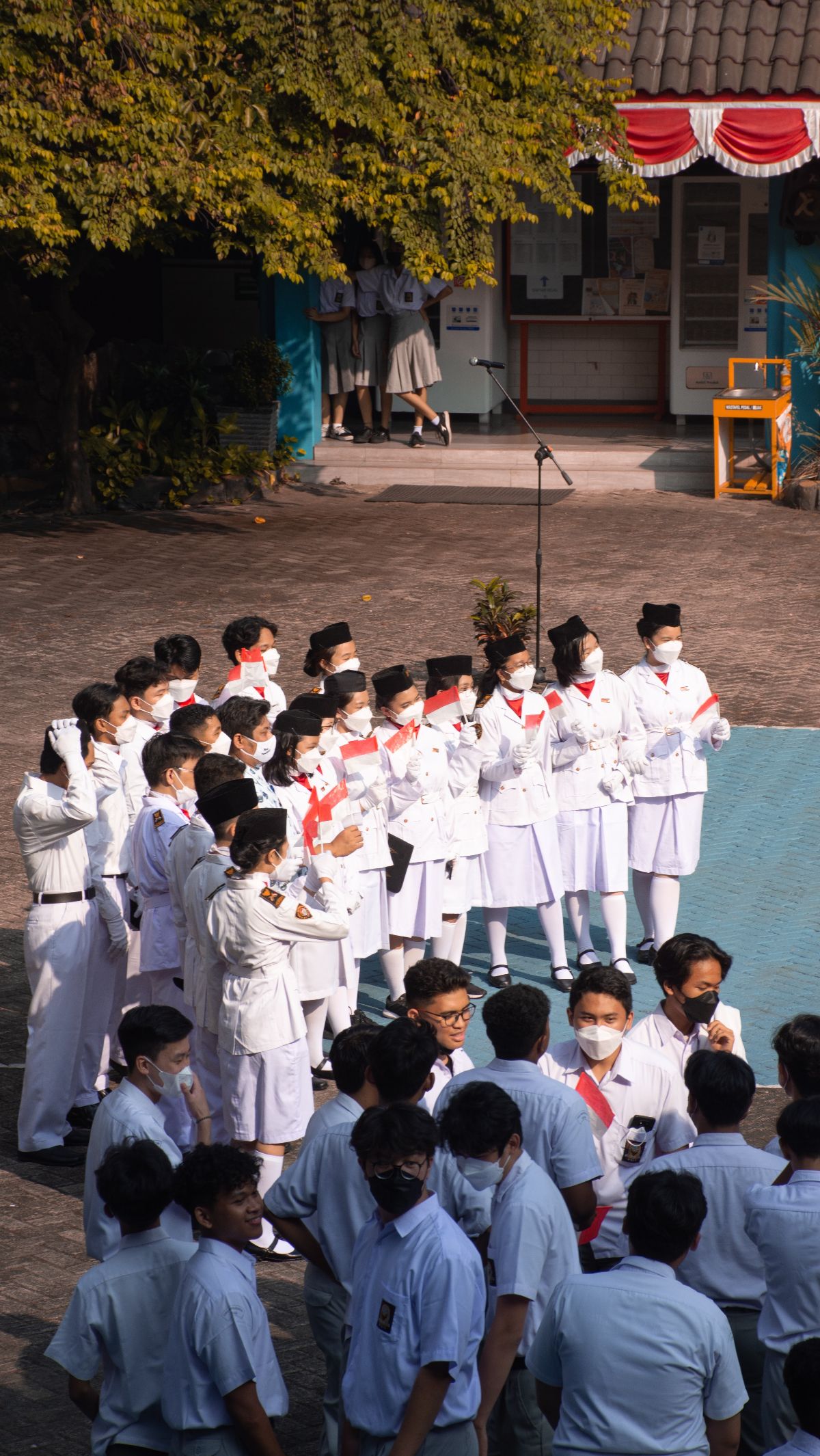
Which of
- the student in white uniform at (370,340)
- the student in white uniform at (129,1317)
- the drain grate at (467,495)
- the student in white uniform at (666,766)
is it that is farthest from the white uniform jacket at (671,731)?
the student in white uniform at (370,340)

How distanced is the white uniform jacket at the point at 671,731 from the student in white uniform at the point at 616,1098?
11.7ft

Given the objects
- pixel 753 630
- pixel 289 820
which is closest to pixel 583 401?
pixel 753 630

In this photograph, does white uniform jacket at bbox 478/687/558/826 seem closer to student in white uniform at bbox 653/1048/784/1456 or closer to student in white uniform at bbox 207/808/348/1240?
student in white uniform at bbox 207/808/348/1240

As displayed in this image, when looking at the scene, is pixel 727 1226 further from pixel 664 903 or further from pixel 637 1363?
pixel 664 903

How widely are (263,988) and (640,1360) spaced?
265 cm

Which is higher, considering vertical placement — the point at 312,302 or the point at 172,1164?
the point at 312,302

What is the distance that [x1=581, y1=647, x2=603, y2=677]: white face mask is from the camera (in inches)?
337

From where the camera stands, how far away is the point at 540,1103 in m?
4.80

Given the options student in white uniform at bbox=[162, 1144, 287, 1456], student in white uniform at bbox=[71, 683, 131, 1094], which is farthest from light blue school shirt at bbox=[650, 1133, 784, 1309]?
student in white uniform at bbox=[71, 683, 131, 1094]

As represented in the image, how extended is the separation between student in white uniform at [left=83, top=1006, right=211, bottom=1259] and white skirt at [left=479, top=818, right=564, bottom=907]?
11.0 feet

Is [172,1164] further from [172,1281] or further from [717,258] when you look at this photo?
[717,258]

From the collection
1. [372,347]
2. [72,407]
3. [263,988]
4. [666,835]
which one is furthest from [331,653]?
[372,347]

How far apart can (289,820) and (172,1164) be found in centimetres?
227

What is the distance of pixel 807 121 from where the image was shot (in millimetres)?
17328
